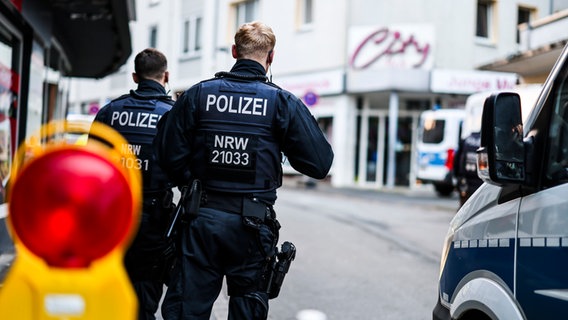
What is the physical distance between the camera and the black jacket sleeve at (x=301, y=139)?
3754 millimetres

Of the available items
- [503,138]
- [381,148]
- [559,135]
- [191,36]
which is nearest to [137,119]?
[503,138]

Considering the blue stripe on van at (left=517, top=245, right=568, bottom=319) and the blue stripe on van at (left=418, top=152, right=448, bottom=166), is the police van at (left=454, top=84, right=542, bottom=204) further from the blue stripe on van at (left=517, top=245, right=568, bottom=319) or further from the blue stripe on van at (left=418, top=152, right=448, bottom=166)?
the blue stripe on van at (left=418, top=152, right=448, bottom=166)

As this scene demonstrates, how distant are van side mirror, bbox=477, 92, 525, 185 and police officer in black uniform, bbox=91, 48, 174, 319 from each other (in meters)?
2.20

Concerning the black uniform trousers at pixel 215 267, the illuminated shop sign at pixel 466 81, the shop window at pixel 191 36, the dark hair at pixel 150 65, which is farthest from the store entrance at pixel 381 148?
the black uniform trousers at pixel 215 267

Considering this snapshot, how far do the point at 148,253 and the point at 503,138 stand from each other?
242 centimetres

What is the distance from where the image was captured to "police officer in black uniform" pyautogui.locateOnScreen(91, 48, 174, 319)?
460 cm

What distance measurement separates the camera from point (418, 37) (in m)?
27.6

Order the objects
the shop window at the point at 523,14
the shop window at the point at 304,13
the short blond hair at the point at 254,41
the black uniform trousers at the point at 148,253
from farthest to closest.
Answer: the shop window at the point at 304,13, the shop window at the point at 523,14, the black uniform trousers at the point at 148,253, the short blond hair at the point at 254,41

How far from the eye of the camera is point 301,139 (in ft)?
12.3

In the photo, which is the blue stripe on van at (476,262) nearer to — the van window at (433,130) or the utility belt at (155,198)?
the utility belt at (155,198)

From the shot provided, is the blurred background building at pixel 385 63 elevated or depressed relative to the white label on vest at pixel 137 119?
elevated

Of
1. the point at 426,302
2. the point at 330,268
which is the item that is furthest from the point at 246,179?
the point at 330,268

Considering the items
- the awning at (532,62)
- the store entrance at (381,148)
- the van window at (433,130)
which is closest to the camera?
the awning at (532,62)

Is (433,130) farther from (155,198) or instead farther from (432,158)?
(155,198)
